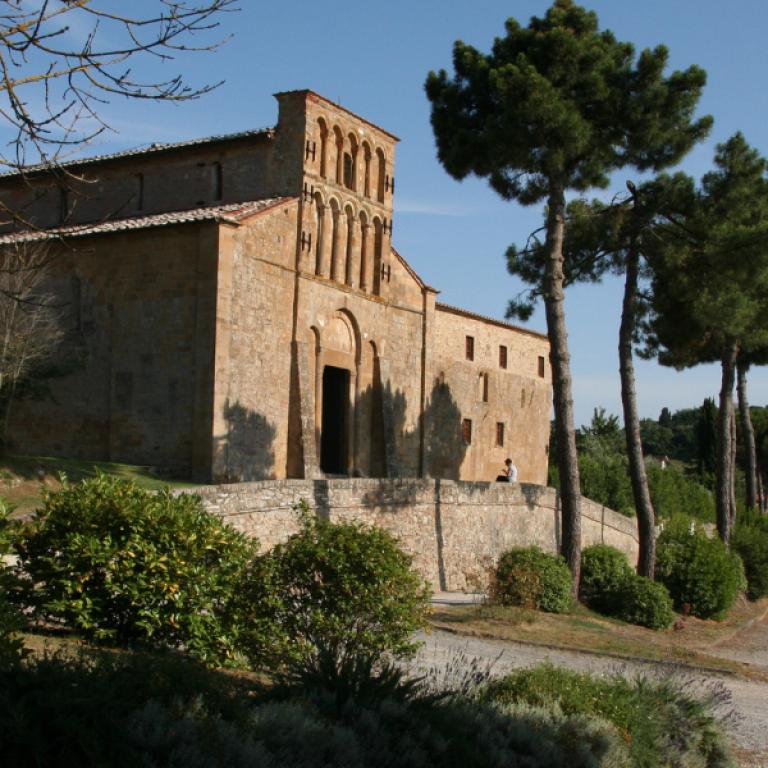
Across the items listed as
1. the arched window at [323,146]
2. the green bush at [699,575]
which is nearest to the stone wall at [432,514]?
the green bush at [699,575]

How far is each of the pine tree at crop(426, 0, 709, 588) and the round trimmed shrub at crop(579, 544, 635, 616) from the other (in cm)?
92

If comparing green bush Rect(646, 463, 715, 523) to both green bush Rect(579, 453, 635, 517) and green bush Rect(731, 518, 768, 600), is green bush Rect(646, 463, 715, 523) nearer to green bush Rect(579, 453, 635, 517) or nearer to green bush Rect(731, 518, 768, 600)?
green bush Rect(579, 453, 635, 517)

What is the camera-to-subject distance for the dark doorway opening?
28.7 meters

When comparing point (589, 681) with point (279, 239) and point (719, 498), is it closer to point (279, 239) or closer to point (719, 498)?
point (279, 239)

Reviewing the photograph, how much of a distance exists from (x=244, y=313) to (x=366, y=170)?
6.97 metres

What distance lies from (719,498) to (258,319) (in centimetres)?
1562

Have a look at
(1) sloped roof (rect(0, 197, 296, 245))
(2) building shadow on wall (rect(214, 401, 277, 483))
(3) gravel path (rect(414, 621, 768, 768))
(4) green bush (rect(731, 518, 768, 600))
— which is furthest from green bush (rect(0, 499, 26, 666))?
(4) green bush (rect(731, 518, 768, 600))

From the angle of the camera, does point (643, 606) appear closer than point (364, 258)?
Yes

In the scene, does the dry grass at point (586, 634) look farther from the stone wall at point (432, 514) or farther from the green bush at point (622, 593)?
the stone wall at point (432, 514)

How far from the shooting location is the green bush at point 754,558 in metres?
31.0

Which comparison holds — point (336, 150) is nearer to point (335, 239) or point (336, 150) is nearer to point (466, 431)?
point (335, 239)

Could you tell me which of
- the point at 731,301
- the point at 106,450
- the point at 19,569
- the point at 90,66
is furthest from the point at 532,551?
the point at 90,66

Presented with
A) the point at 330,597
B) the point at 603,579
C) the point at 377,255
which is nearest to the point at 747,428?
the point at 377,255

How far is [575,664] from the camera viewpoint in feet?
51.9
